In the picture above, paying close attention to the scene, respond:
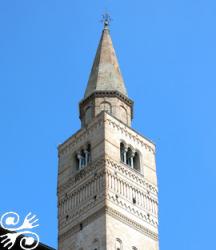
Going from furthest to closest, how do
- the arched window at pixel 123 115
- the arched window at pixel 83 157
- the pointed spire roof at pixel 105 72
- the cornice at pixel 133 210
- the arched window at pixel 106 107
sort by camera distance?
the pointed spire roof at pixel 105 72 → the arched window at pixel 123 115 → the arched window at pixel 106 107 → the arched window at pixel 83 157 → the cornice at pixel 133 210

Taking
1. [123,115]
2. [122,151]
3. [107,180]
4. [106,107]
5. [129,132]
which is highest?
[106,107]

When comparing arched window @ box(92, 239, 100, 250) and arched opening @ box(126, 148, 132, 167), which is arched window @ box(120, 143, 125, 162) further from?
arched window @ box(92, 239, 100, 250)

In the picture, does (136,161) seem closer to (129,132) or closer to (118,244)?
(129,132)

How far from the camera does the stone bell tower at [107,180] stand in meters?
32.6

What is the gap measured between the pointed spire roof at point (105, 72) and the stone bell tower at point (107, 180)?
8 centimetres

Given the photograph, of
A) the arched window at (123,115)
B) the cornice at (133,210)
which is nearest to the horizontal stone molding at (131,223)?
the cornice at (133,210)

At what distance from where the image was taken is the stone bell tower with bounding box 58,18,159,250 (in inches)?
1284

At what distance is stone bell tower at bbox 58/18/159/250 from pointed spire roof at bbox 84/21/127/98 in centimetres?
8

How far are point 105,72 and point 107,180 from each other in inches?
292

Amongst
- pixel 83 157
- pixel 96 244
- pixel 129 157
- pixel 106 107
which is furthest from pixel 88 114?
pixel 96 244

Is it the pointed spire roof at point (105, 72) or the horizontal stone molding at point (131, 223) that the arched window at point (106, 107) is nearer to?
the pointed spire roof at point (105, 72)

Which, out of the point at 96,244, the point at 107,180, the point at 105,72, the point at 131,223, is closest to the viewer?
the point at 96,244

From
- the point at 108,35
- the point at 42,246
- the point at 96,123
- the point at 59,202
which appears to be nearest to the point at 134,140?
the point at 96,123

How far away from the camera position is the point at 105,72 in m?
39.0
